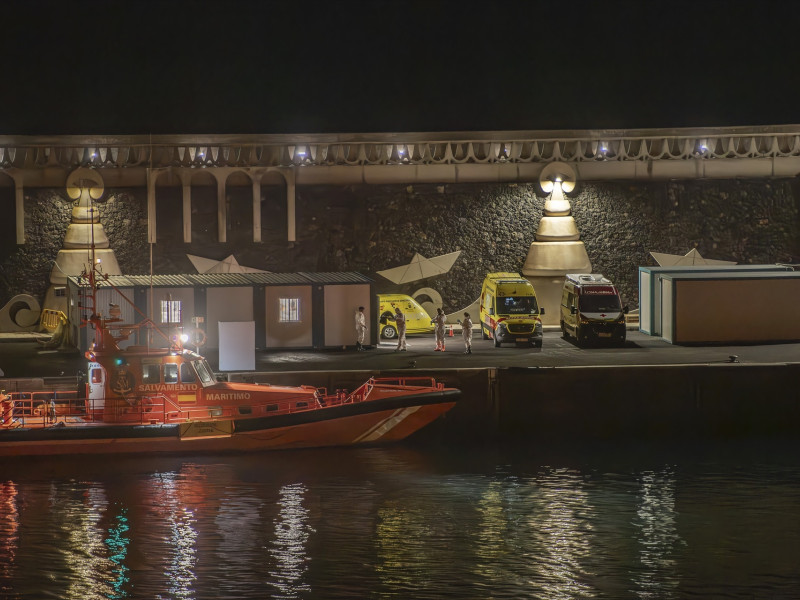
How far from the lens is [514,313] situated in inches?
1624

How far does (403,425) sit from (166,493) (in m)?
6.12

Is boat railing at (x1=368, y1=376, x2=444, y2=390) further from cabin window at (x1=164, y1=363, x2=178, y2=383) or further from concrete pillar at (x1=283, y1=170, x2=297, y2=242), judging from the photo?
concrete pillar at (x1=283, y1=170, x2=297, y2=242)

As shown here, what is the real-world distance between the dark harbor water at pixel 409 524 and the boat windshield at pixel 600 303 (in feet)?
24.5

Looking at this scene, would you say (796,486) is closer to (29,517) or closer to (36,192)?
(29,517)

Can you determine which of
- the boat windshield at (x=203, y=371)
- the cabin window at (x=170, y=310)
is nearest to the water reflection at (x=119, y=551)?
the boat windshield at (x=203, y=371)

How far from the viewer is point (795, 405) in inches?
1416

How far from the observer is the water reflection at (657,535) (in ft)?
82.0

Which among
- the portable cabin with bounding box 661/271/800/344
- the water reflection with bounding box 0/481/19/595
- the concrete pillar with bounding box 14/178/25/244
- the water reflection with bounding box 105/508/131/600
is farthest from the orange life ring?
the portable cabin with bounding box 661/271/800/344

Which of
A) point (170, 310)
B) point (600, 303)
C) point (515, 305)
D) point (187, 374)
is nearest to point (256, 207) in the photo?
point (170, 310)

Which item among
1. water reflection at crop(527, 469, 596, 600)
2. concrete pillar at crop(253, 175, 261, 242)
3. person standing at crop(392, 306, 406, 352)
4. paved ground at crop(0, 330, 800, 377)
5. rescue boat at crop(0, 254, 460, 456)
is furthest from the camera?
concrete pillar at crop(253, 175, 261, 242)

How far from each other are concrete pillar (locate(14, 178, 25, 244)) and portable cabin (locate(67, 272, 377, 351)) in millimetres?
5809

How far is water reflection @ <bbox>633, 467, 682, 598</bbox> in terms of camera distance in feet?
82.0

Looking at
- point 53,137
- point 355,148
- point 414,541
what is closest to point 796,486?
point 414,541

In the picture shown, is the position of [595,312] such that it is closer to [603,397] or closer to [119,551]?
[603,397]
